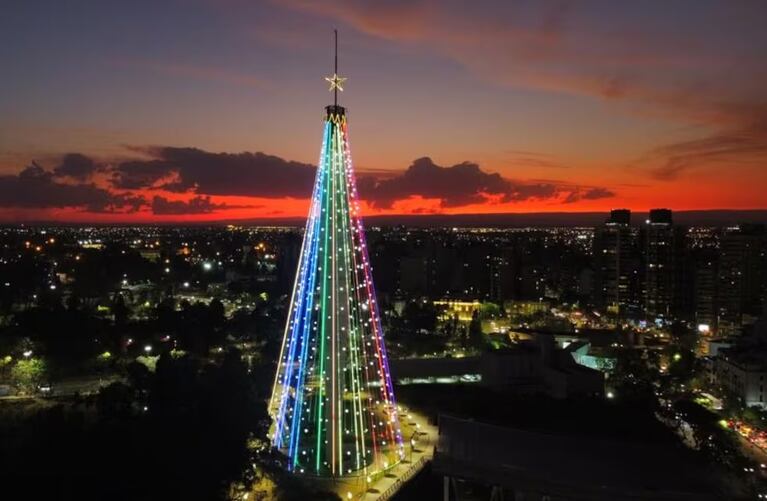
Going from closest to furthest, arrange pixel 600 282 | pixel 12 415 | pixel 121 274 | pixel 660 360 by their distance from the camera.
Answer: pixel 12 415 < pixel 660 360 < pixel 600 282 < pixel 121 274

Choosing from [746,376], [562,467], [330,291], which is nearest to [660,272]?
→ [746,376]

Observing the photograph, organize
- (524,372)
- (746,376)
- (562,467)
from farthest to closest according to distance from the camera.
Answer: (746,376)
(524,372)
(562,467)

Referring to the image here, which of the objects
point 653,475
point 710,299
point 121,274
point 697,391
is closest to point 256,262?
point 121,274

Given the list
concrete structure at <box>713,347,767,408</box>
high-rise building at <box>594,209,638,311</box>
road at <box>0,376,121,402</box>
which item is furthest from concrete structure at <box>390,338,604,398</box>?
high-rise building at <box>594,209,638,311</box>

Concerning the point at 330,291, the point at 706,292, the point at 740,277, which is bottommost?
the point at 706,292

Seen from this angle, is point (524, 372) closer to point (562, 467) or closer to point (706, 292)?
point (562, 467)

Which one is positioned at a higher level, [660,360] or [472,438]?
[472,438]

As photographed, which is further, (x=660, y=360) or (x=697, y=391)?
(x=660, y=360)

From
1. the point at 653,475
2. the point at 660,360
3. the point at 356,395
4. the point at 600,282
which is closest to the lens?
the point at 653,475

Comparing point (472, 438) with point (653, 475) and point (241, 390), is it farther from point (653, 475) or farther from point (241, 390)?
point (241, 390)
